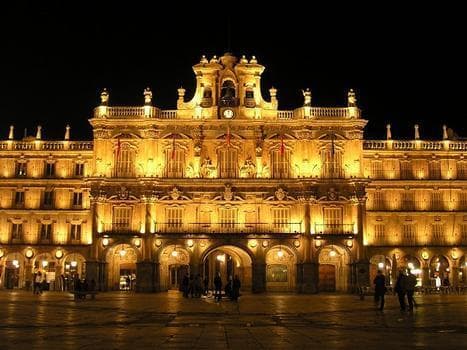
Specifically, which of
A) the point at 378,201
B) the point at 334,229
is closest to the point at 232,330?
the point at 334,229

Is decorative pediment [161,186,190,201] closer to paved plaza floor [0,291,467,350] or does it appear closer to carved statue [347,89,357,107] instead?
carved statue [347,89,357,107]

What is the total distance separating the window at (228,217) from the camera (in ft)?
224

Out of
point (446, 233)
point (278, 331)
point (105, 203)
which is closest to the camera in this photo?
point (278, 331)

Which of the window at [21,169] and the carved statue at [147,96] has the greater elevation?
the carved statue at [147,96]

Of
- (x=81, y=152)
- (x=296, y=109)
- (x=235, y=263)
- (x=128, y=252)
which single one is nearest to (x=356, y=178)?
(x=296, y=109)

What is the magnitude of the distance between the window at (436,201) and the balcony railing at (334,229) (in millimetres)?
11022

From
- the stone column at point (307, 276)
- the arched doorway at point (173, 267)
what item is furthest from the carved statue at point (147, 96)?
the stone column at point (307, 276)

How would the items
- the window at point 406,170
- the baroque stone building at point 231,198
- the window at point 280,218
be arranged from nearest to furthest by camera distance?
the baroque stone building at point 231,198, the window at point 280,218, the window at point 406,170

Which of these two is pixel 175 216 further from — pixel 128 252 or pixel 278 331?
pixel 278 331

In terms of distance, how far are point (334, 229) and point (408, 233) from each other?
31.7 feet

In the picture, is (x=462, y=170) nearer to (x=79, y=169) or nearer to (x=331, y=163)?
(x=331, y=163)

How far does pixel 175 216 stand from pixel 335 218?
53.4ft

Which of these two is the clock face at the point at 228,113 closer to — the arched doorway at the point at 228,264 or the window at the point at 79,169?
the arched doorway at the point at 228,264

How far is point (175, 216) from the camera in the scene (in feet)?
225
